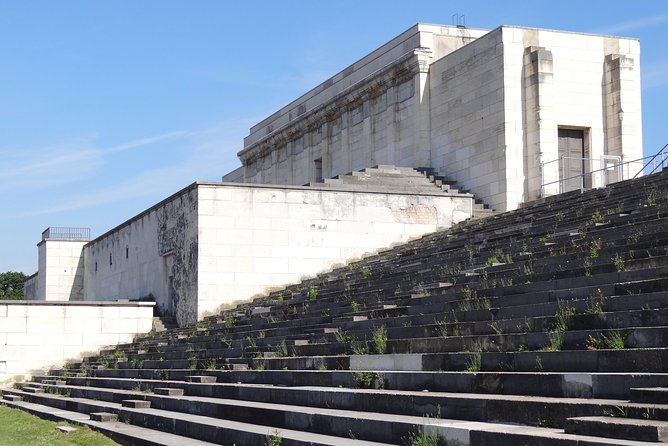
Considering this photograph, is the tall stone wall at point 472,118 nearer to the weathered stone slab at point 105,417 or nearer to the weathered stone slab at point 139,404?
the weathered stone slab at point 139,404

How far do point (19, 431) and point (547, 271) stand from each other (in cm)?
865

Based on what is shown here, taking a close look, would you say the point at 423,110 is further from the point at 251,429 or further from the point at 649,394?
the point at 649,394

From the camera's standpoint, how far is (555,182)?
89.1ft

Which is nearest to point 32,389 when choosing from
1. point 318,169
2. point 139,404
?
point 139,404

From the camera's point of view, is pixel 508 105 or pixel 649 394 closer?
pixel 649 394

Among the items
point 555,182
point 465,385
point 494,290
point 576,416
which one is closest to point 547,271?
point 494,290

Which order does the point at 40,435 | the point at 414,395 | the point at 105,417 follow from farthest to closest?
the point at 105,417, the point at 40,435, the point at 414,395

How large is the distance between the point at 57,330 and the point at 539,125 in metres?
14.5

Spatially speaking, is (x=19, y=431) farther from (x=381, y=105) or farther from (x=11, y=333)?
(x=381, y=105)

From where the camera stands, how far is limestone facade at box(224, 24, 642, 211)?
1089 inches

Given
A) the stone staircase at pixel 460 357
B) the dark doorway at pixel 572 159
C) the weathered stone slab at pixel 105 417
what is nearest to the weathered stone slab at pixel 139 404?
the stone staircase at pixel 460 357

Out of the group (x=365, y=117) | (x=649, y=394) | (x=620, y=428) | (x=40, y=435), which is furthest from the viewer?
(x=365, y=117)

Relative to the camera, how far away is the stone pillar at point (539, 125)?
2744 cm

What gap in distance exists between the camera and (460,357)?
33.6ft
